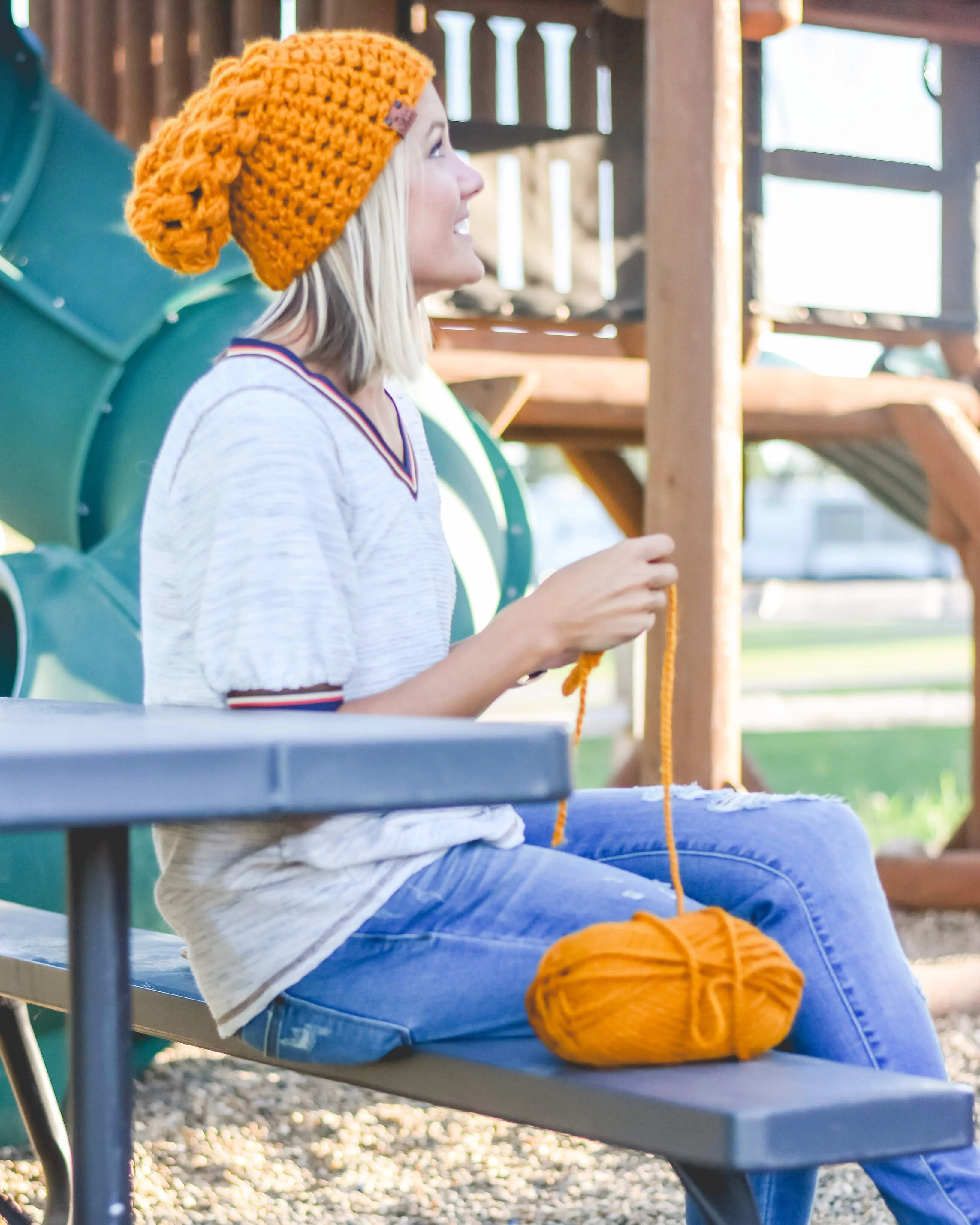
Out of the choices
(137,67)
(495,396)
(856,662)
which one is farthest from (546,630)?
(856,662)

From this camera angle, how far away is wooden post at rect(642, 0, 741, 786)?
306cm

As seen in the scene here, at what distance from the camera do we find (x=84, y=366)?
2.96 meters

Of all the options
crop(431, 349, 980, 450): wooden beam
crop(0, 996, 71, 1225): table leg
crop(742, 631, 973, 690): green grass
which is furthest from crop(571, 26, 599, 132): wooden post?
crop(742, 631, 973, 690): green grass

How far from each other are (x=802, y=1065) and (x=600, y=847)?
18.4 inches

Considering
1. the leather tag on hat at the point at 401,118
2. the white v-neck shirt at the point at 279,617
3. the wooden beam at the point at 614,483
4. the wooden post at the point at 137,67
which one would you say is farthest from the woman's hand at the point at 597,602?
the wooden beam at the point at 614,483

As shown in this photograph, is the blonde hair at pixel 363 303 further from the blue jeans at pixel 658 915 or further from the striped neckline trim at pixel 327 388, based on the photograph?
the blue jeans at pixel 658 915

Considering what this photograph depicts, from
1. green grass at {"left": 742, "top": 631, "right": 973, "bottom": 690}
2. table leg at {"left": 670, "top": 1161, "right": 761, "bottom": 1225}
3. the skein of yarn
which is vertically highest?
the skein of yarn

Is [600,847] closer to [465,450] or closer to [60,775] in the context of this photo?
[60,775]

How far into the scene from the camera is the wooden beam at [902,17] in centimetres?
507

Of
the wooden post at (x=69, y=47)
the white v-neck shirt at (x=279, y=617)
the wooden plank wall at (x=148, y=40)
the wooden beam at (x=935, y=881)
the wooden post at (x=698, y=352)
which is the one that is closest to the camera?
the white v-neck shirt at (x=279, y=617)

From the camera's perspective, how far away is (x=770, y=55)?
5.03 metres

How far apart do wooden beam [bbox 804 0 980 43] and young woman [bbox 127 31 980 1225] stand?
3818mm

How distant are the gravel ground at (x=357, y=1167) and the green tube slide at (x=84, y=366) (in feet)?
0.70

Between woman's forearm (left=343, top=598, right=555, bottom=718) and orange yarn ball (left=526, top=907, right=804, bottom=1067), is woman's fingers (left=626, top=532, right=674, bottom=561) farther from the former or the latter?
orange yarn ball (left=526, top=907, right=804, bottom=1067)
